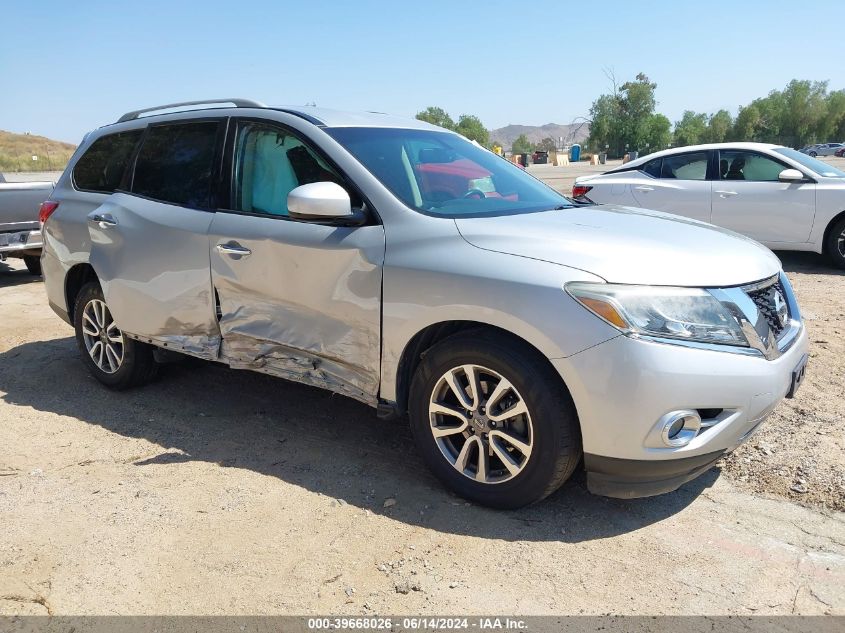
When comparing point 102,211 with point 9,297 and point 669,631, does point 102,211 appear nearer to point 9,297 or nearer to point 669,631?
point 669,631

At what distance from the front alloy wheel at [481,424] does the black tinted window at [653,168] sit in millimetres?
7073

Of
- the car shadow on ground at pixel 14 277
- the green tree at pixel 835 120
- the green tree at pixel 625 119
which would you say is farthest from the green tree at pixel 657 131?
the car shadow on ground at pixel 14 277

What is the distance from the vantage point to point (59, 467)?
147 inches

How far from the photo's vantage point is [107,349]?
15.7 ft

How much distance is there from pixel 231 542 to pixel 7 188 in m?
8.06

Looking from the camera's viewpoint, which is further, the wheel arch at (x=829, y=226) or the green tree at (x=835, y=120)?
the green tree at (x=835, y=120)

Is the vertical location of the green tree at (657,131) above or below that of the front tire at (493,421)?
above

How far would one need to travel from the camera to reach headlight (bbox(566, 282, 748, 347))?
105 inches

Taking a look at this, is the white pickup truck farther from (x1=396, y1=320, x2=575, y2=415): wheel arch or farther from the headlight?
the headlight

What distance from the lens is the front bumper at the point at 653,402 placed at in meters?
2.62

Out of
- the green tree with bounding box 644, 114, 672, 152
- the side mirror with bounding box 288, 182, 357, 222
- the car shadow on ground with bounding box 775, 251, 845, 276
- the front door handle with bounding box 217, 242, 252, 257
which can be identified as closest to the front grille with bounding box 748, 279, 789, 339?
the side mirror with bounding box 288, 182, 357, 222

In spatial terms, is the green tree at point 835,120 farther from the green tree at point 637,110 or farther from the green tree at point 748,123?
the green tree at point 637,110

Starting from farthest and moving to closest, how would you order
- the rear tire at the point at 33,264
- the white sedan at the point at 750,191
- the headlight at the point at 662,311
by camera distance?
the rear tire at the point at 33,264 < the white sedan at the point at 750,191 < the headlight at the point at 662,311

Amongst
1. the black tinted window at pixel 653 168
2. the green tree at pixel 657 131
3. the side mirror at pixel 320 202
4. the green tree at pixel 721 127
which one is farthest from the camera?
the green tree at pixel 721 127
